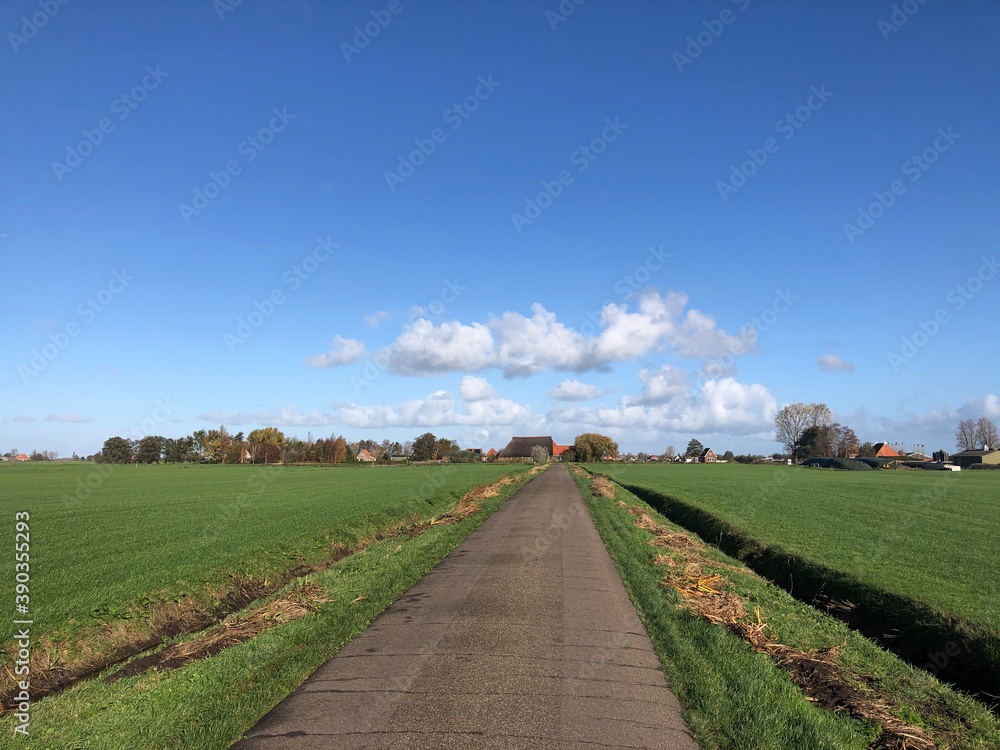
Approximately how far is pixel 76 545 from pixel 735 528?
22676mm

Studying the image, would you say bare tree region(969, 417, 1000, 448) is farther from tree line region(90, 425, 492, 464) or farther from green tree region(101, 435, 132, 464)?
green tree region(101, 435, 132, 464)

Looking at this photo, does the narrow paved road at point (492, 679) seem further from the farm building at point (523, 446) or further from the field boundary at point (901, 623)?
the farm building at point (523, 446)

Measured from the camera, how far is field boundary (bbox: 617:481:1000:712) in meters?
8.90

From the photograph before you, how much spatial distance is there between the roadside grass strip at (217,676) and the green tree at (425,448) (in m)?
144

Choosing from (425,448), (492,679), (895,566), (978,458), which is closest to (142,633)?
(492,679)

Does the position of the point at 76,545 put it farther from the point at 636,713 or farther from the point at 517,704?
the point at 636,713

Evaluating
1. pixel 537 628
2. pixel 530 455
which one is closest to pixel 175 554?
pixel 537 628

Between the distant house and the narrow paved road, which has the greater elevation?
the narrow paved road

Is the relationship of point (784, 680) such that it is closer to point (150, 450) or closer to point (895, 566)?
point (895, 566)

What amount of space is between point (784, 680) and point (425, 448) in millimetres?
151402

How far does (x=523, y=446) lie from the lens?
179 m

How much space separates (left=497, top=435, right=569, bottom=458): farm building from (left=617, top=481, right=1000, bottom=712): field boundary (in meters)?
160

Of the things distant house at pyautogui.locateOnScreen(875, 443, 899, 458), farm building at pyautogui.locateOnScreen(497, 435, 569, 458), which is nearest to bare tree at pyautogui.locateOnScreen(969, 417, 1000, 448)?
distant house at pyautogui.locateOnScreen(875, 443, 899, 458)

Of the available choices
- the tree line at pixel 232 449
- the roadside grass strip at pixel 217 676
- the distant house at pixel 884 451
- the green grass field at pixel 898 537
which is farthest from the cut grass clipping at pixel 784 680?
the distant house at pixel 884 451
